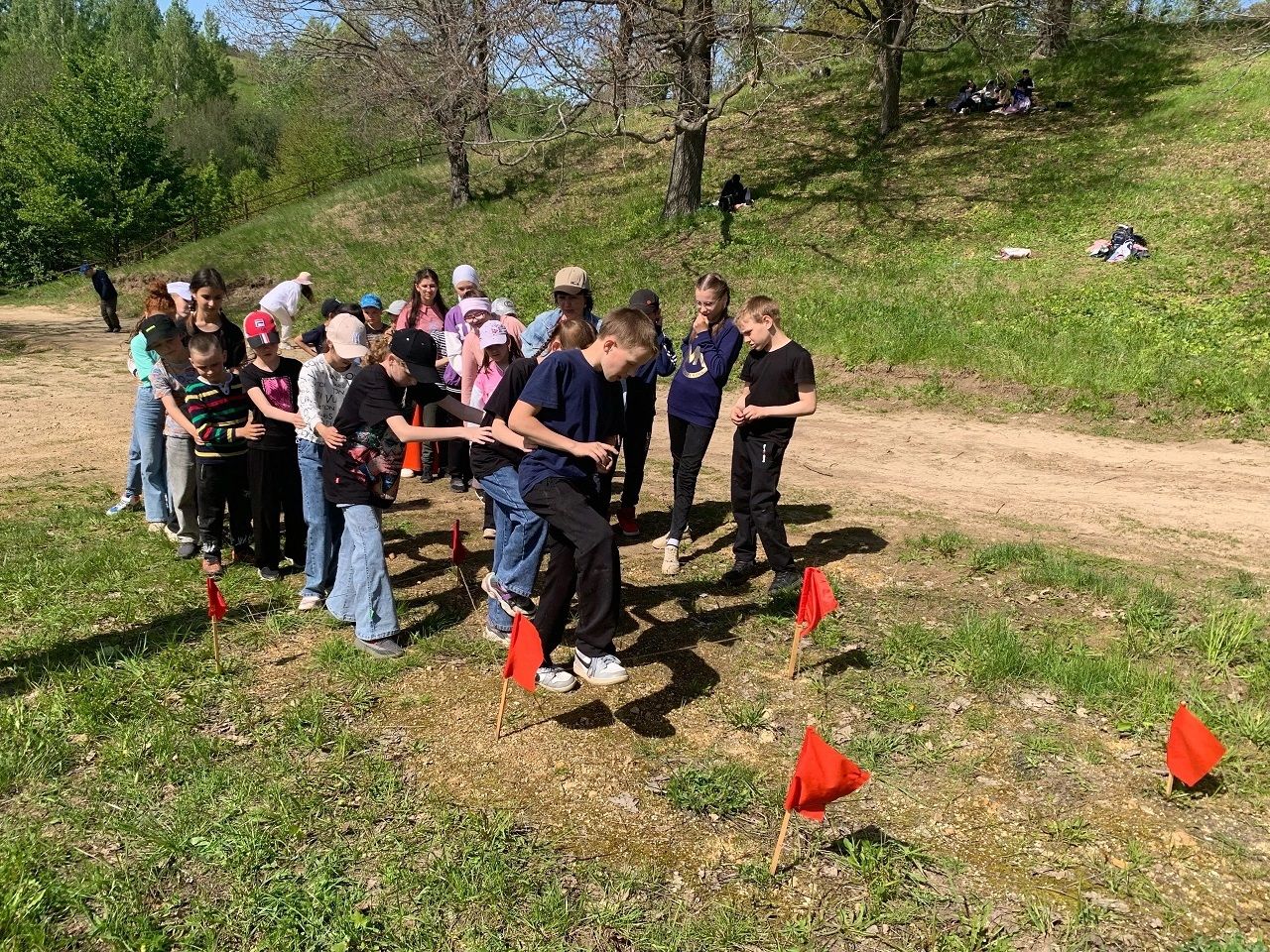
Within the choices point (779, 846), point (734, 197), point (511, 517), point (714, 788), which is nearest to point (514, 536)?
point (511, 517)

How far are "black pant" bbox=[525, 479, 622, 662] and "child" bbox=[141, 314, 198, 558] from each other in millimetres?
3247

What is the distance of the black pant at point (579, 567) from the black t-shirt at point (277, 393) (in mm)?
2370

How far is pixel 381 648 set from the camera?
4754 millimetres

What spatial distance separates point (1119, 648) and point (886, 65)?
18645 mm

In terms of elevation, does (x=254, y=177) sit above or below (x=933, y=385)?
above

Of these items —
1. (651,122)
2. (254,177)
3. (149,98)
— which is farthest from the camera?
(254,177)

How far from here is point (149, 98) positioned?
3338 cm

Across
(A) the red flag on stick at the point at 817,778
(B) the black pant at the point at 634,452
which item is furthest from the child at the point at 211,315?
(A) the red flag on stick at the point at 817,778

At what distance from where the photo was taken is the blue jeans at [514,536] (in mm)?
4637

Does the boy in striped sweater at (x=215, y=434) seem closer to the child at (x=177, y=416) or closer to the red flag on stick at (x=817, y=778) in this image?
the child at (x=177, y=416)

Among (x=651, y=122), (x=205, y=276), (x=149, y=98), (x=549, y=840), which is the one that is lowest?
(x=549, y=840)

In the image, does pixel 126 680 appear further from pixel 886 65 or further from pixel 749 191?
pixel 886 65

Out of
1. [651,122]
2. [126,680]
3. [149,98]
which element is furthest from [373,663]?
[149,98]

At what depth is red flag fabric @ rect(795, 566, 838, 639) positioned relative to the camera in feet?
14.2
